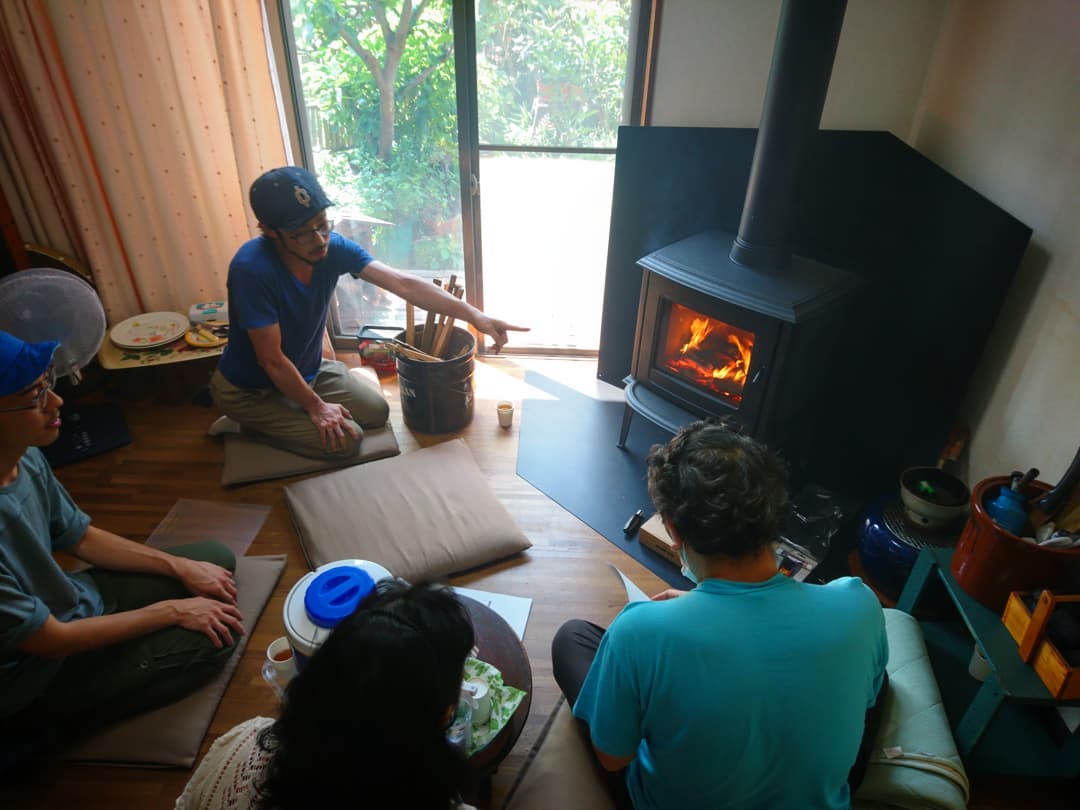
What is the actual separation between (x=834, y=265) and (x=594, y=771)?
182 centimetres

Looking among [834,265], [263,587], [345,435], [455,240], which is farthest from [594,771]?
[455,240]

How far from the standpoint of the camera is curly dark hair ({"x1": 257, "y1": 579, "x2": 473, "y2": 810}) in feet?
2.27

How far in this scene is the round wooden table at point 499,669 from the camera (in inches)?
A: 49.6

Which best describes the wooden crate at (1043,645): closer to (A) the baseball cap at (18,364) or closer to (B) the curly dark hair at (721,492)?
(B) the curly dark hair at (721,492)

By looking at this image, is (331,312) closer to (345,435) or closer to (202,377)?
(202,377)

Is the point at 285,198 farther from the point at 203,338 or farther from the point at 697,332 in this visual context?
the point at 697,332

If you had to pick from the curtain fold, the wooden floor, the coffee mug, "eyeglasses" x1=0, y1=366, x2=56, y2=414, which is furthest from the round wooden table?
the curtain fold

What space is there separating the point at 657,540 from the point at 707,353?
66 cm

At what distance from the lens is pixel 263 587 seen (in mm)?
1987

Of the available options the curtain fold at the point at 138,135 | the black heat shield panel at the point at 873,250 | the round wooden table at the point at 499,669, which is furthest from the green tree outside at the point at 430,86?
the round wooden table at the point at 499,669

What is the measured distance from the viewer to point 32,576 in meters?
1.42

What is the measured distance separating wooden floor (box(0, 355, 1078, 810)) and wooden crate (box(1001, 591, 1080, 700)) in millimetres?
422

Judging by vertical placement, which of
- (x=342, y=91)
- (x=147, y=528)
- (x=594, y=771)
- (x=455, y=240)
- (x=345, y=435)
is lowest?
(x=147, y=528)

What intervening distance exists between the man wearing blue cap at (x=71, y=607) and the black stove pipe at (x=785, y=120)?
6.03 ft
